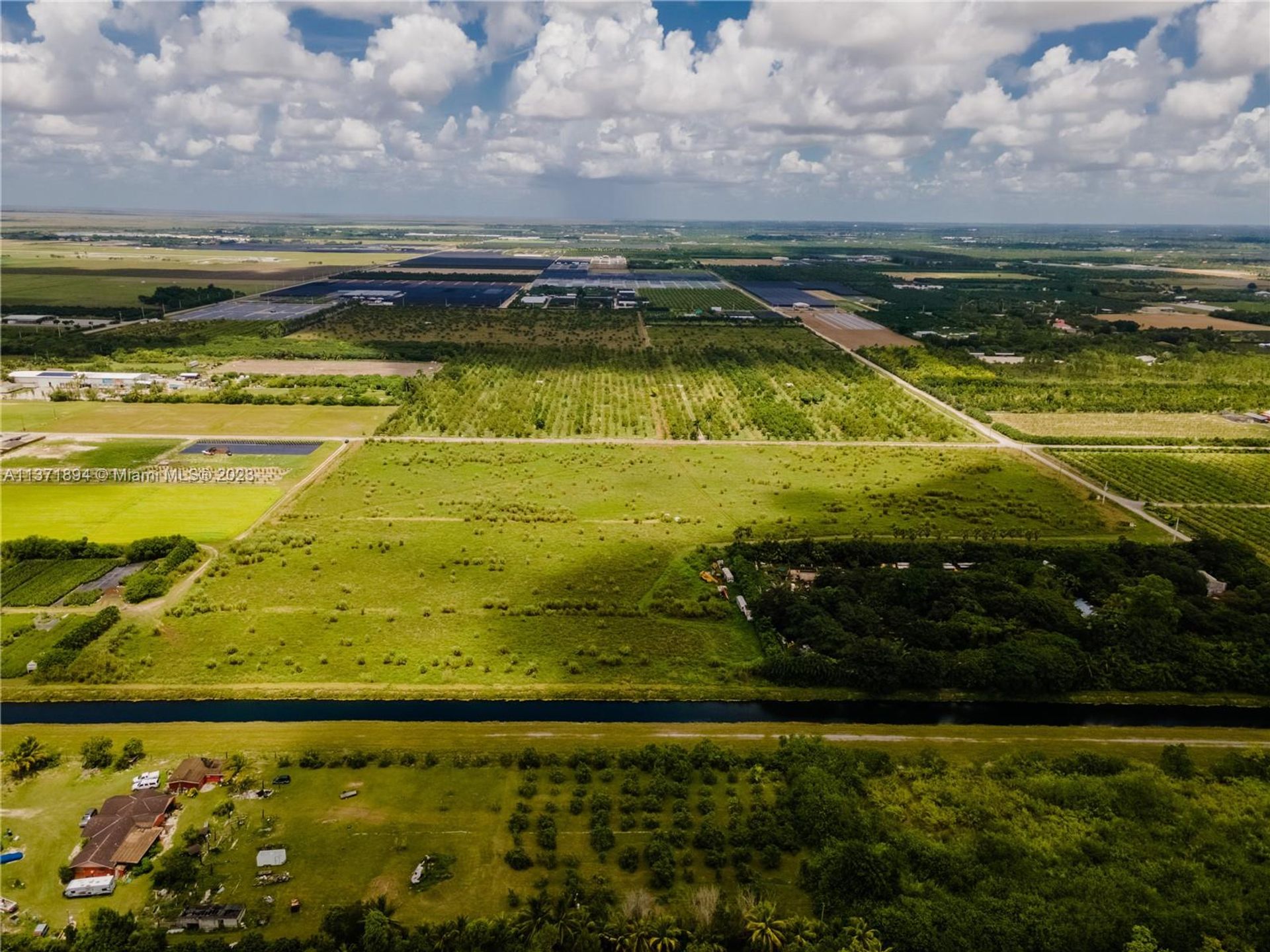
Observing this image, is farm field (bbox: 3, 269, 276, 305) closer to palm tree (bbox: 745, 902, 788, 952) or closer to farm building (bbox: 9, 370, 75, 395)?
farm building (bbox: 9, 370, 75, 395)

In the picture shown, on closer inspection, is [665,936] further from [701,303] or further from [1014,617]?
[701,303]

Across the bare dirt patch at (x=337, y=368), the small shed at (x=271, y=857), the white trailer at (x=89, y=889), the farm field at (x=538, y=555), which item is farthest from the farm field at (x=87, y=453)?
the small shed at (x=271, y=857)

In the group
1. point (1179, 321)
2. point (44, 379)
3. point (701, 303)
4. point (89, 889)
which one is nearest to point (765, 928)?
point (89, 889)

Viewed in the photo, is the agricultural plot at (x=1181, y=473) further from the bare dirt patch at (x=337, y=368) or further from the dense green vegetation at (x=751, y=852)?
the bare dirt patch at (x=337, y=368)

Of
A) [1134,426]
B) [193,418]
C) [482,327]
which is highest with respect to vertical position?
[482,327]

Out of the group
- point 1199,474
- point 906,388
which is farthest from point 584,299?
point 1199,474

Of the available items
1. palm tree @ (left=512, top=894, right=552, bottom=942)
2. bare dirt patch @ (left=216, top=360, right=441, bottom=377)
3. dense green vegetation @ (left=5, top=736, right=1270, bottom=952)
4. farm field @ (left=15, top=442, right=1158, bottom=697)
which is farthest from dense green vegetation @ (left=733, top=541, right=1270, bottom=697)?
bare dirt patch @ (left=216, top=360, right=441, bottom=377)
